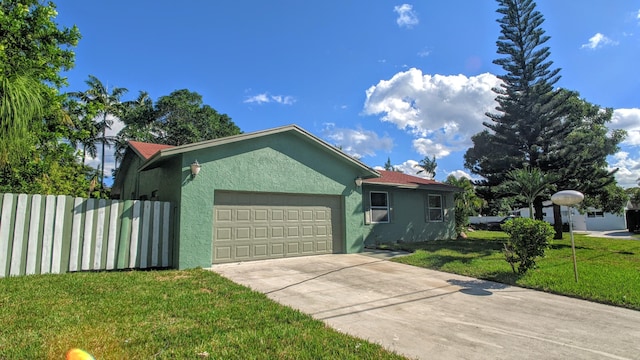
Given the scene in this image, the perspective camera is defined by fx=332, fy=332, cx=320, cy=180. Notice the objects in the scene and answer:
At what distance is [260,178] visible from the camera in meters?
9.66

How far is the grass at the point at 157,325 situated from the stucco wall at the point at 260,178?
2173mm

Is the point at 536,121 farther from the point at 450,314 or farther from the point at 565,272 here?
the point at 450,314

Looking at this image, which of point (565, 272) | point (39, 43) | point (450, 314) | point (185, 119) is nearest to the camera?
point (450, 314)

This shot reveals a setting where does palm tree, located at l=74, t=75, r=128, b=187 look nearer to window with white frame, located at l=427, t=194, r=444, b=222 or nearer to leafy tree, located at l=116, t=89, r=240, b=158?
leafy tree, located at l=116, t=89, r=240, b=158

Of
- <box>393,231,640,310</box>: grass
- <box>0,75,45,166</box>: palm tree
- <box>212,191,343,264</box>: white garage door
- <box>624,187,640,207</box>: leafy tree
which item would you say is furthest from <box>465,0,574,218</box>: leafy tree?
<box>624,187,640,207</box>: leafy tree

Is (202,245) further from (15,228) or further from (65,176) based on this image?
(65,176)

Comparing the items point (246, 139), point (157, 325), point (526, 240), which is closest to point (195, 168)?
point (246, 139)

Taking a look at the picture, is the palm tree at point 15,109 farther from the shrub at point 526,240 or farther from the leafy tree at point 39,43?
the shrub at point 526,240

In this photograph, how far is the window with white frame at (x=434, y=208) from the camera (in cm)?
1644

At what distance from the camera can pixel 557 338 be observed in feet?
13.4

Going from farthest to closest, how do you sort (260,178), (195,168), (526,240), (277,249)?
(277,249) < (260,178) < (195,168) < (526,240)

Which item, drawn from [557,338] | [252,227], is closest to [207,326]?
[557,338]

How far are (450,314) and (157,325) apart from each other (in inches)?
161

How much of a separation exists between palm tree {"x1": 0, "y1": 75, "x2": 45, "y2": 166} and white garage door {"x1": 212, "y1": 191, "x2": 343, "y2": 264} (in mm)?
5009
